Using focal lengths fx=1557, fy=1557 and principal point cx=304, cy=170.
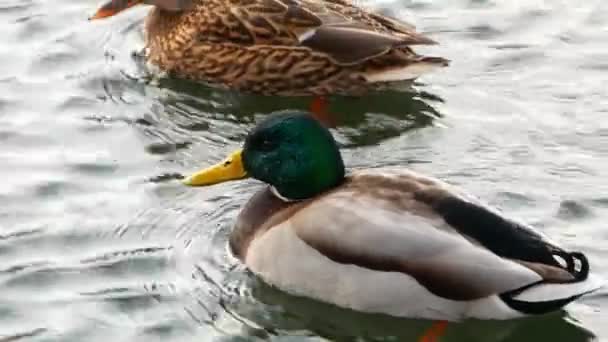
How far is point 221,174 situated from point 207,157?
1168 millimetres

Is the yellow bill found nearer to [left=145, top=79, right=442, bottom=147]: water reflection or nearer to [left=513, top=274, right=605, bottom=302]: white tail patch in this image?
[left=145, top=79, right=442, bottom=147]: water reflection

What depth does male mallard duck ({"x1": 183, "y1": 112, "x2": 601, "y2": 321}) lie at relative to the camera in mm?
6254

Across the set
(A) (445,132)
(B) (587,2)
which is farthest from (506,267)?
(B) (587,2)

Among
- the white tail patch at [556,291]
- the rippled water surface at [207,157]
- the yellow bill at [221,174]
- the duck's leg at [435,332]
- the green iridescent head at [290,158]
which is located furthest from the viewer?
the yellow bill at [221,174]

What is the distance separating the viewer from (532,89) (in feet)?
29.8

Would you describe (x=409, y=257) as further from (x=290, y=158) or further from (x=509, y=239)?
(x=290, y=158)

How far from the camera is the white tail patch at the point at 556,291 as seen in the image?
620 centimetres

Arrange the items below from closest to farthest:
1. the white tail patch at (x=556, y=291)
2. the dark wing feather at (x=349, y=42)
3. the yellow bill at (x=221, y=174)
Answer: the white tail patch at (x=556, y=291) → the yellow bill at (x=221, y=174) → the dark wing feather at (x=349, y=42)

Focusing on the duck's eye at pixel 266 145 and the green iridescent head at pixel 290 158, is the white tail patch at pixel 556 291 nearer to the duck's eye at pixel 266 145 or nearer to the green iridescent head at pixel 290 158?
the green iridescent head at pixel 290 158

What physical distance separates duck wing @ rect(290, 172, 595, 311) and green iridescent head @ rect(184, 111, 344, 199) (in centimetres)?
38

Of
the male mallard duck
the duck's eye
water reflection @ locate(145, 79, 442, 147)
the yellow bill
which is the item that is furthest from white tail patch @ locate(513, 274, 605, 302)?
water reflection @ locate(145, 79, 442, 147)

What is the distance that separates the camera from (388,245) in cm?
638

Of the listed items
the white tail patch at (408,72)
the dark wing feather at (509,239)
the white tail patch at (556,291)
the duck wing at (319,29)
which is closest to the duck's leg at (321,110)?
the duck wing at (319,29)

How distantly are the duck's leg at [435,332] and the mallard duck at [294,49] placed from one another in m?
2.63
